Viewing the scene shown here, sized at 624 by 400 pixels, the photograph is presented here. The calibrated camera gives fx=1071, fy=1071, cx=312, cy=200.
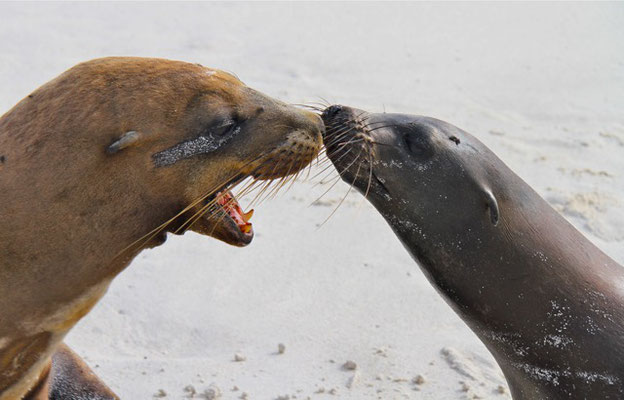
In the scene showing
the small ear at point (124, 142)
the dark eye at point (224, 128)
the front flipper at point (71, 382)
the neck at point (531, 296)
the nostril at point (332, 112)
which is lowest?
the front flipper at point (71, 382)

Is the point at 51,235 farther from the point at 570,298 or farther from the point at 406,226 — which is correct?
the point at 570,298

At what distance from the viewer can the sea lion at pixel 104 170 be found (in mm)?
3100

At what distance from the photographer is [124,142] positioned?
309 centimetres

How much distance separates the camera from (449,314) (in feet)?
17.2

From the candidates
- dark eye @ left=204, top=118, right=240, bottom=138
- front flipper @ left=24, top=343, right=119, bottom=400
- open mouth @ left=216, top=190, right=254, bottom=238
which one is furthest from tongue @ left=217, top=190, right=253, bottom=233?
front flipper @ left=24, top=343, right=119, bottom=400

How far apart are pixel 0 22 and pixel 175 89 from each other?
18.7 feet

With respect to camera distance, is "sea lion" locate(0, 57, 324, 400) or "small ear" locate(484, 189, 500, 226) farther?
"small ear" locate(484, 189, 500, 226)

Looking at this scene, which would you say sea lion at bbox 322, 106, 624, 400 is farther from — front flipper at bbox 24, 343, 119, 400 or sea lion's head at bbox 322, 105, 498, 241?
front flipper at bbox 24, 343, 119, 400

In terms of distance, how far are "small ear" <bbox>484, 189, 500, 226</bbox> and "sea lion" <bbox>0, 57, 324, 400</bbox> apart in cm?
97

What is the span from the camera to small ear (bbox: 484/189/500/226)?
3992 millimetres

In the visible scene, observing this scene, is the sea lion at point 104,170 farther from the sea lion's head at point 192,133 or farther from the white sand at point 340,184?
the white sand at point 340,184

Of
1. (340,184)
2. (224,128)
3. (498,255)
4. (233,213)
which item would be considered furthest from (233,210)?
(340,184)

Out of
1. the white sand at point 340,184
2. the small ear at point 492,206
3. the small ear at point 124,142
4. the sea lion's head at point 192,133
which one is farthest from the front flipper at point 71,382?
the small ear at point 492,206

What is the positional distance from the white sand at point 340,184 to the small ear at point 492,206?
3.10ft
